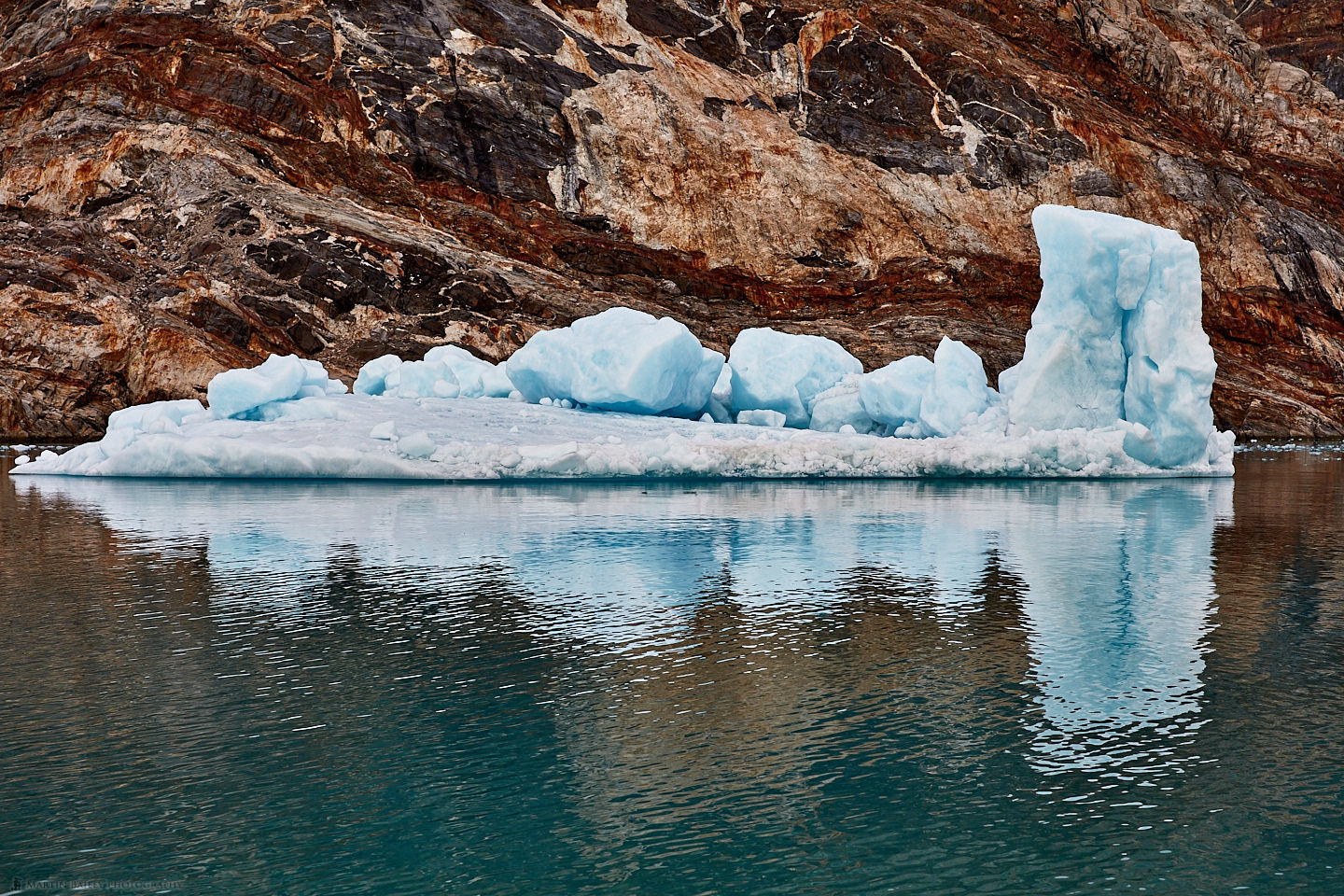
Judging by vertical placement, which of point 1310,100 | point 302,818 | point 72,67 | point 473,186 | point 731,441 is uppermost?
point 1310,100

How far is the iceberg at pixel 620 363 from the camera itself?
77.8 ft

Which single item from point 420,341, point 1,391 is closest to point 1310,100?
point 420,341

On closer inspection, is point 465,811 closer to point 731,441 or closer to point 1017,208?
point 731,441

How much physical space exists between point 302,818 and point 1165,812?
367 centimetres

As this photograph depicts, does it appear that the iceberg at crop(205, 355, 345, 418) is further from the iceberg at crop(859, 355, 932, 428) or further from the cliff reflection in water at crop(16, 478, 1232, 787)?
the iceberg at crop(859, 355, 932, 428)

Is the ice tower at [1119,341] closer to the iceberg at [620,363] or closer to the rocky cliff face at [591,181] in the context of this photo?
the iceberg at [620,363]

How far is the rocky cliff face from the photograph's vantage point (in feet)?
144

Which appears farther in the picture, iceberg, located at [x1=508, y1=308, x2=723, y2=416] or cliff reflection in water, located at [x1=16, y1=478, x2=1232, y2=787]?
iceberg, located at [x1=508, y1=308, x2=723, y2=416]

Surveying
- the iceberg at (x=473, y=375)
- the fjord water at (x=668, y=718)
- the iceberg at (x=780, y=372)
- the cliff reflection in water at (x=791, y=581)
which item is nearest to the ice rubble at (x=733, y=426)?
the iceberg at (x=780, y=372)

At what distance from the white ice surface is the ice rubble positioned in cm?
4

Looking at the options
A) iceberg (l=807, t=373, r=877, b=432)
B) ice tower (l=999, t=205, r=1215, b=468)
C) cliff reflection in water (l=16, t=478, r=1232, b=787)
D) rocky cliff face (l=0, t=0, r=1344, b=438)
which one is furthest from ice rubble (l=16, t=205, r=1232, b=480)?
rocky cliff face (l=0, t=0, r=1344, b=438)

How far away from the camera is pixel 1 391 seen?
39.5 m

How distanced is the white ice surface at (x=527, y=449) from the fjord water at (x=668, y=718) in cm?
840

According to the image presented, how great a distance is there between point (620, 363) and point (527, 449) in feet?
11.7
